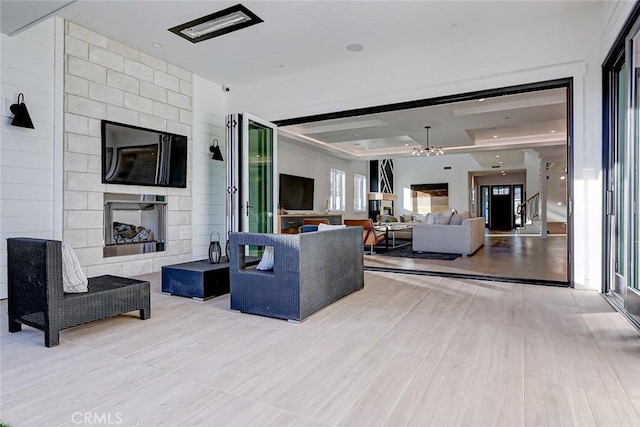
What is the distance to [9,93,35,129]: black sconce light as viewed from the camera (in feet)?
12.3

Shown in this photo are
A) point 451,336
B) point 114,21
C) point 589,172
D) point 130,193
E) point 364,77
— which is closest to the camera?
point 451,336

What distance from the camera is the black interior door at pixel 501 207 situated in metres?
17.8

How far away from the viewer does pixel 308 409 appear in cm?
171

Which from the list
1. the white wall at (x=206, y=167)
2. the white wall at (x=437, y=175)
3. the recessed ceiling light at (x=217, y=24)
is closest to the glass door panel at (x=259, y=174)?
the white wall at (x=206, y=167)

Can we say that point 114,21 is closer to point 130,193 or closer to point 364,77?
point 130,193

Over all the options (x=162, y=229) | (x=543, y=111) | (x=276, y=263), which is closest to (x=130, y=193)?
(x=162, y=229)

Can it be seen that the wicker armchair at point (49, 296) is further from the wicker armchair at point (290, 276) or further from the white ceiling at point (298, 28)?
the white ceiling at point (298, 28)

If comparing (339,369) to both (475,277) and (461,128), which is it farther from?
(461,128)

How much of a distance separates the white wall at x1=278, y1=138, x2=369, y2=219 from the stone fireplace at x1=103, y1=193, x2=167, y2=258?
161 inches

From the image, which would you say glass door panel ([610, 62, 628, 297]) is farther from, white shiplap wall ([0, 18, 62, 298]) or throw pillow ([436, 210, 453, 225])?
white shiplap wall ([0, 18, 62, 298])

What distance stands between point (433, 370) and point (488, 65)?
154 inches

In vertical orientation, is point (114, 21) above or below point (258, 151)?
above

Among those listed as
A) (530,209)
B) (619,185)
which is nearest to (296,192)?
(619,185)

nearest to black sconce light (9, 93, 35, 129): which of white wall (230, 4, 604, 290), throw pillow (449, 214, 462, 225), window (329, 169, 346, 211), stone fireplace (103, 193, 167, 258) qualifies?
stone fireplace (103, 193, 167, 258)
